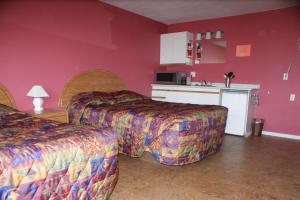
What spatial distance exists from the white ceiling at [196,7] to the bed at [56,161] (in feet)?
9.58

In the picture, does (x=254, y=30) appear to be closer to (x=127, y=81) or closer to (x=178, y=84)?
(x=178, y=84)

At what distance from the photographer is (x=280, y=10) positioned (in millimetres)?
4090

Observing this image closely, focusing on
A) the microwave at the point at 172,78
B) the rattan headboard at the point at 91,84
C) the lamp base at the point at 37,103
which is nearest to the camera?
the lamp base at the point at 37,103

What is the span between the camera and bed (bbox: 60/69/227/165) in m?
2.43

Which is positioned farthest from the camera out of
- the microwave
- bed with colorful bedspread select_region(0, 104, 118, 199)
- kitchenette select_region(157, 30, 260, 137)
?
the microwave

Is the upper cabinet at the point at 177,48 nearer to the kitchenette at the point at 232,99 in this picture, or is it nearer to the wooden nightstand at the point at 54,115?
the kitchenette at the point at 232,99

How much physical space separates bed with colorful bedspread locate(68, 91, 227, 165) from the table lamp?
1.70 feet

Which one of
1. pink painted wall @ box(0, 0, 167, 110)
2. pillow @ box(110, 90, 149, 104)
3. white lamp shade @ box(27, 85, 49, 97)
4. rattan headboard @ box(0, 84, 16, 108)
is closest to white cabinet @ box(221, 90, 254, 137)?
pillow @ box(110, 90, 149, 104)

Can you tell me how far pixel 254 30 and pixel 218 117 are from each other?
7.92ft

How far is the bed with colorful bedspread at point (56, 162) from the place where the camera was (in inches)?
47.2

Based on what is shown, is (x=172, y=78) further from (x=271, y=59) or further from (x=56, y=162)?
(x=56, y=162)

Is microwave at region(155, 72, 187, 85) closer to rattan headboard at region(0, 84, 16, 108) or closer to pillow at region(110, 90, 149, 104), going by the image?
pillow at region(110, 90, 149, 104)

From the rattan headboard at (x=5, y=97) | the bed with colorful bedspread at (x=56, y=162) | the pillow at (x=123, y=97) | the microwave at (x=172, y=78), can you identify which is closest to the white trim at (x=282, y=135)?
the microwave at (x=172, y=78)

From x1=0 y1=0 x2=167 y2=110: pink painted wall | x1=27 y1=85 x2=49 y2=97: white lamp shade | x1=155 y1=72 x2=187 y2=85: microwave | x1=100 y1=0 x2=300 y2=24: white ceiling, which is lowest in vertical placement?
x1=27 y1=85 x2=49 y2=97: white lamp shade
